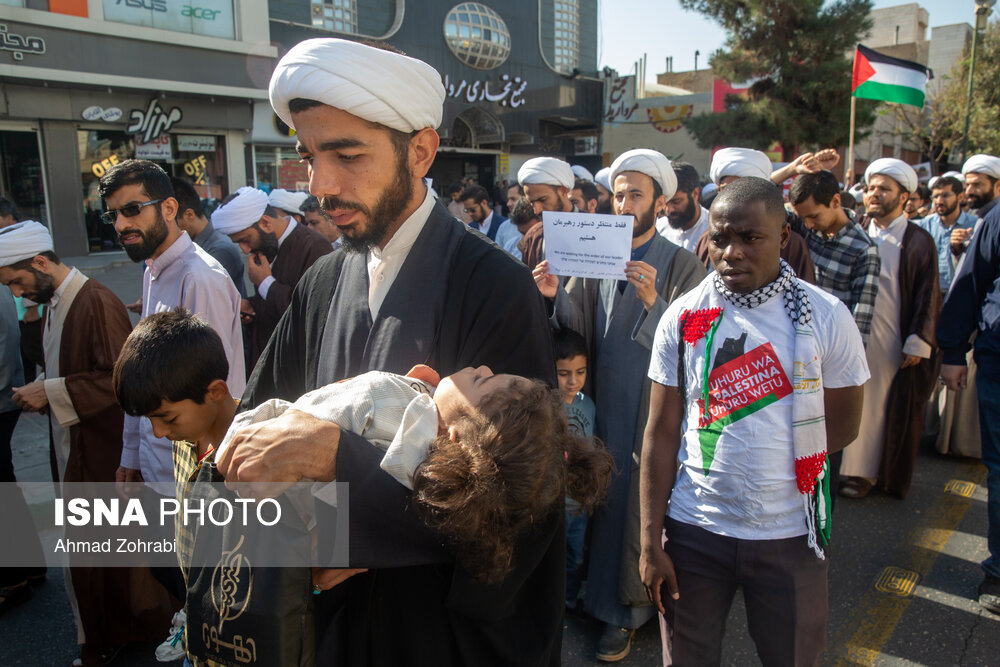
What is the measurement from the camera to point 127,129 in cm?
1599

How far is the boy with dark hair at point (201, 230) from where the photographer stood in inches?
187

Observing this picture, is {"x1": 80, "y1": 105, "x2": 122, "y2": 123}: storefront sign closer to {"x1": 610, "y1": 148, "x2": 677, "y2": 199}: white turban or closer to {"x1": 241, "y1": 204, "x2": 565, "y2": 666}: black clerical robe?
{"x1": 610, "y1": 148, "x2": 677, "y2": 199}: white turban

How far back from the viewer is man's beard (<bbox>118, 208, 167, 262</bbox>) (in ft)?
10.2

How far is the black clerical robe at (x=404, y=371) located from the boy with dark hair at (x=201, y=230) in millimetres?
3137

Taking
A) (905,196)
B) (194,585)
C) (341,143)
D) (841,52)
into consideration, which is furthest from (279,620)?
(841,52)

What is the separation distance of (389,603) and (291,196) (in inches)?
247

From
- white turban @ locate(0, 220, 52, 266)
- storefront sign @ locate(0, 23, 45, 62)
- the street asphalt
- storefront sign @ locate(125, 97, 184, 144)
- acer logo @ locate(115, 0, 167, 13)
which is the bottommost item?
the street asphalt

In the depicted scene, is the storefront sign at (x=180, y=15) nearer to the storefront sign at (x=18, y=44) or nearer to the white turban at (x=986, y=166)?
the storefront sign at (x=18, y=44)

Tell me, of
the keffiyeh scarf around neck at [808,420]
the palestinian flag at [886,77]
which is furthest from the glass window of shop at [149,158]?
the keffiyeh scarf around neck at [808,420]

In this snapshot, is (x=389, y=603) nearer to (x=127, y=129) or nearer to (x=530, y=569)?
(x=530, y=569)

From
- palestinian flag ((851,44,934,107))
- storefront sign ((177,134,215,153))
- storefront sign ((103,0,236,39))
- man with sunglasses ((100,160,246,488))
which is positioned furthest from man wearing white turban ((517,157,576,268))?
storefront sign ((103,0,236,39))

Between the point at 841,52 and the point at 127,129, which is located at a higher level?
the point at 841,52

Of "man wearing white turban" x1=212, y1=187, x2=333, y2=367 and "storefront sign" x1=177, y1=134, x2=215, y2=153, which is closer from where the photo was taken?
"man wearing white turban" x1=212, y1=187, x2=333, y2=367

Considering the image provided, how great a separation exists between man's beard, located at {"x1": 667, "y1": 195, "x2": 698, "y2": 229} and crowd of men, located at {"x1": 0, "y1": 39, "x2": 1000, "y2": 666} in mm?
20
